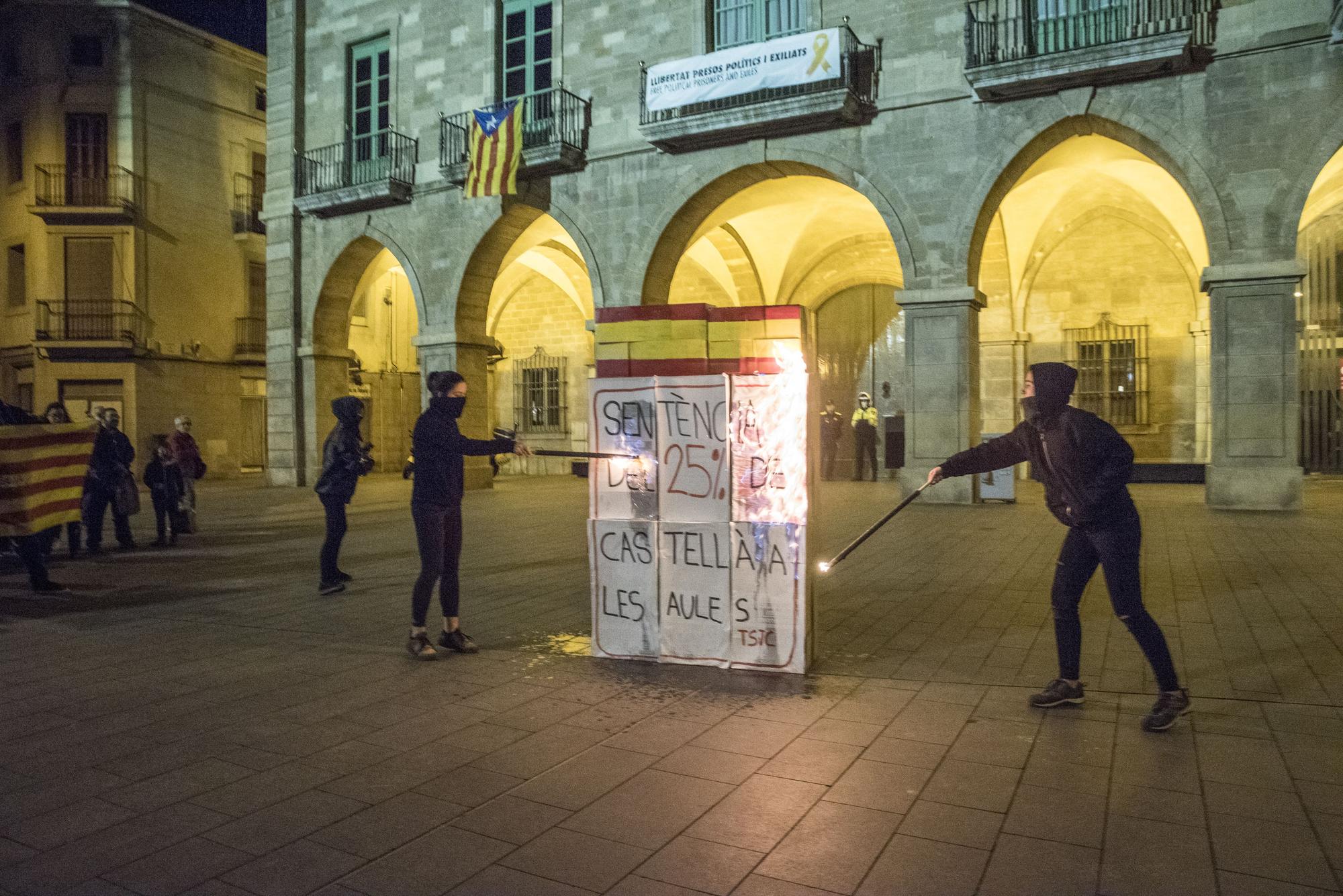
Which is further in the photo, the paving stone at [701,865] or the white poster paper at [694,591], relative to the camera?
the white poster paper at [694,591]

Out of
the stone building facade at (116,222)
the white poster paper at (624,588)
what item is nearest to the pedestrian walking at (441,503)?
the white poster paper at (624,588)

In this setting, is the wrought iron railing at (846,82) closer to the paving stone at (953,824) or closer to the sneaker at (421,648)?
the sneaker at (421,648)

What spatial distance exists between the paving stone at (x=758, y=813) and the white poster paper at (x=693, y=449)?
6.19 ft

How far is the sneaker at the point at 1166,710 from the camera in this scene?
13.4ft

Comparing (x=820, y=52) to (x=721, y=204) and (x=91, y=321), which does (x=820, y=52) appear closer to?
(x=721, y=204)

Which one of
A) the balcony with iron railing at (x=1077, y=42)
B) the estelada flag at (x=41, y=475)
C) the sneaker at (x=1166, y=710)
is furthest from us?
the balcony with iron railing at (x=1077, y=42)

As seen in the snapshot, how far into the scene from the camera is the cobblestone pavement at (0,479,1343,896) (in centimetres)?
292

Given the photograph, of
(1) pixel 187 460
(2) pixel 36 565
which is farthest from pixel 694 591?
(1) pixel 187 460

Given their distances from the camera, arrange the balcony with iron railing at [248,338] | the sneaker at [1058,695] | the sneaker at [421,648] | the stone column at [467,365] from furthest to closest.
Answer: the balcony with iron railing at [248,338] < the stone column at [467,365] < the sneaker at [421,648] < the sneaker at [1058,695]

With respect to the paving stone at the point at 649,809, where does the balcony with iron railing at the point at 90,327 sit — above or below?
above

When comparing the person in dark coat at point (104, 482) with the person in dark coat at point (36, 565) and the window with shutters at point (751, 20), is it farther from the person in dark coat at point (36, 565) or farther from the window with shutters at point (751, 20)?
the window with shutters at point (751, 20)

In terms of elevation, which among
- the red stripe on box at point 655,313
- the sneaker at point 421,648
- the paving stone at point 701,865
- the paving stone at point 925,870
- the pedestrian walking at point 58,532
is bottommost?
the paving stone at point 701,865

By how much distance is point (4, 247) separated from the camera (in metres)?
27.6

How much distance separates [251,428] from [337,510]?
23.8 metres
